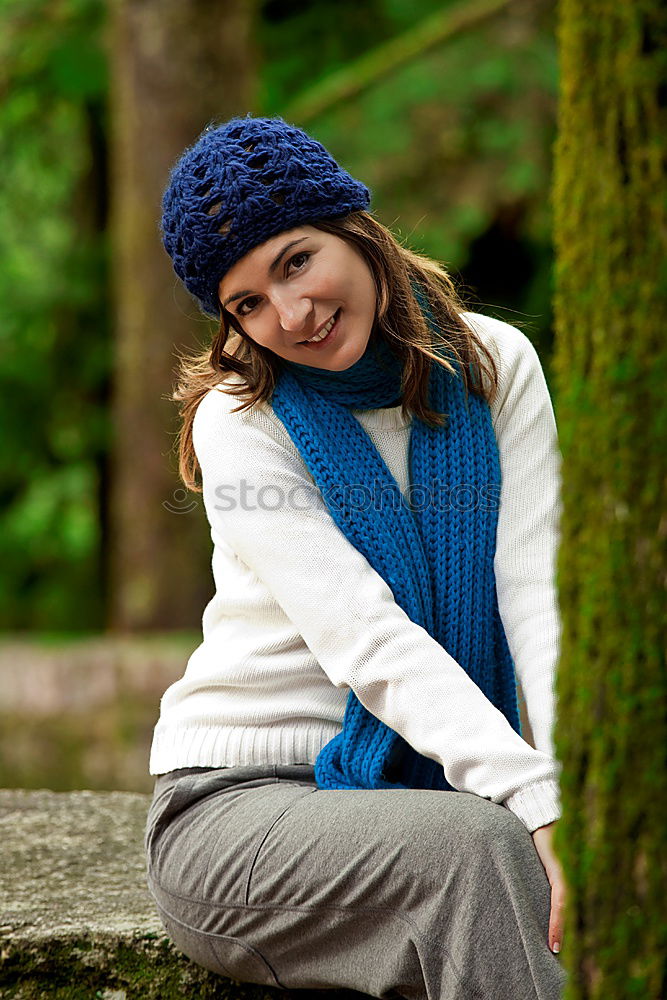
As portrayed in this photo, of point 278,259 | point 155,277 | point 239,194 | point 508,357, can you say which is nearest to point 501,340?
point 508,357

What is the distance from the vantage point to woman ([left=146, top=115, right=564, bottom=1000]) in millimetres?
1917

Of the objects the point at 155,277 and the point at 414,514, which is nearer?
the point at 414,514

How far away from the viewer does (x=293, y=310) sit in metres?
2.08

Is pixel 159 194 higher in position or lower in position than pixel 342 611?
higher

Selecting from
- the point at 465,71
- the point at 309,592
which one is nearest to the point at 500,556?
the point at 309,592

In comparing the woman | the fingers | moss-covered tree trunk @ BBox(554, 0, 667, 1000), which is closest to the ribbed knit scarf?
the woman

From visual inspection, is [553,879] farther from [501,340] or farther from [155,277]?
[155,277]

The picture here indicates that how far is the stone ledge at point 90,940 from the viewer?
85.9 inches

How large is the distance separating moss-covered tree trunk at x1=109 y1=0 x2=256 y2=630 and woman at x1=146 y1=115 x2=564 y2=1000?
12.7 feet

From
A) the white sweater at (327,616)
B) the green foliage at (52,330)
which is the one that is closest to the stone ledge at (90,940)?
the white sweater at (327,616)

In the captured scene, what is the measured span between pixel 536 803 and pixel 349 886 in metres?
0.31

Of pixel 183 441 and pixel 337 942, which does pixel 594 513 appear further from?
pixel 183 441

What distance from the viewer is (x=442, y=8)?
25.4ft

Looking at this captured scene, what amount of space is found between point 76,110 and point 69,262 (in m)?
1.40
